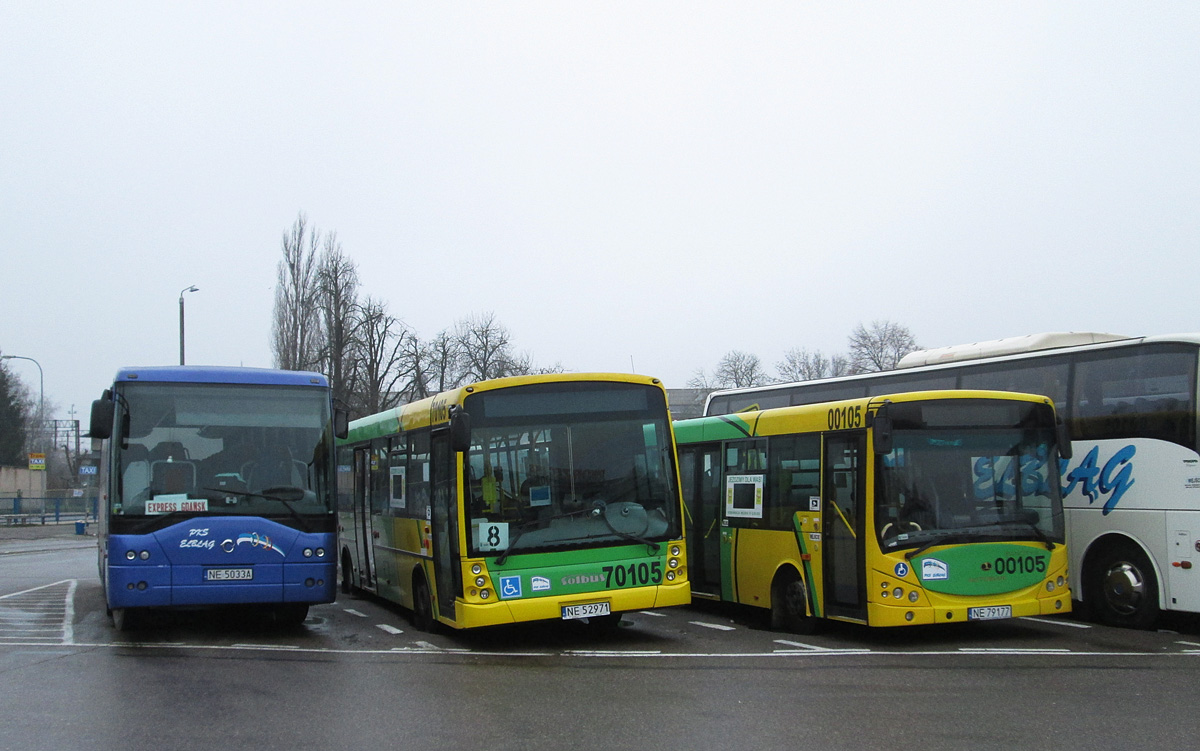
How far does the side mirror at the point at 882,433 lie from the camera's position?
1148cm

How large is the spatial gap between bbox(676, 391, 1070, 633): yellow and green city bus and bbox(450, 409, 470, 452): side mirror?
382 centimetres

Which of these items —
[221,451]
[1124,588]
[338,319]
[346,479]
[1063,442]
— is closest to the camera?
[1063,442]

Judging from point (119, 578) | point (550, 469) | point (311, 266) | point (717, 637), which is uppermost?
point (311, 266)

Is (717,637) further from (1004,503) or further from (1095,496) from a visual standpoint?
(1095,496)

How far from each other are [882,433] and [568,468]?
3.08m

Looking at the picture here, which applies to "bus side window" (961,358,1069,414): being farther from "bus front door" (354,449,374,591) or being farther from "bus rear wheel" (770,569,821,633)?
"bus front door" (354,449,374,591)

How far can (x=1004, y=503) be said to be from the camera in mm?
12078

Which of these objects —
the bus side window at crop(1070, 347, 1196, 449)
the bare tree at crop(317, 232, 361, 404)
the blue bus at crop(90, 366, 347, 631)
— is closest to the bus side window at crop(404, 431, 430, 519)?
the blue bus at crop(90, 366, 347, 631)

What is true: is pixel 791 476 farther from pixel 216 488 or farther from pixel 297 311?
pixel 297 311

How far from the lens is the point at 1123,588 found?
13.1m

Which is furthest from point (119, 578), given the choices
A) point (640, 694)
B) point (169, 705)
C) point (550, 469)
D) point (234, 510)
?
point (640, 694)

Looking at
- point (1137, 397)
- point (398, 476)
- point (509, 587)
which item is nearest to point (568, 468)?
point (509, 587)

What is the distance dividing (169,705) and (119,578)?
3.72 meters

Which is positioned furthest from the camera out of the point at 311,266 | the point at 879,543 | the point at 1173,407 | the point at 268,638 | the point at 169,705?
the point at 311,266
